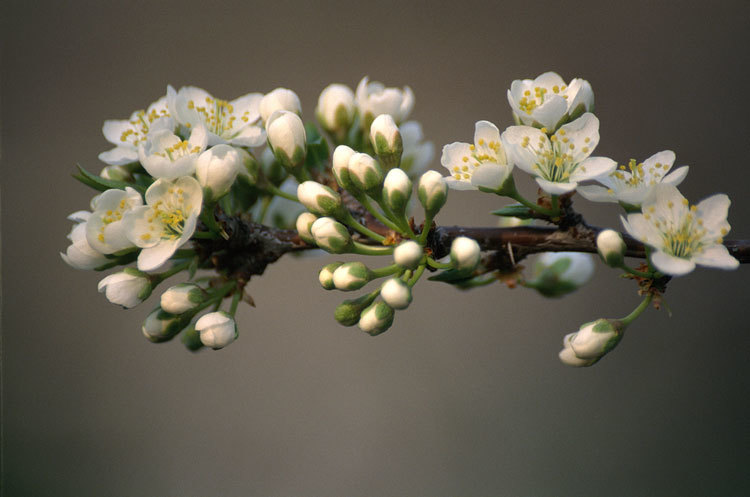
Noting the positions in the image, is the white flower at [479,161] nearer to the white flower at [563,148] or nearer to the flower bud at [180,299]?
the white flower at [563,148]

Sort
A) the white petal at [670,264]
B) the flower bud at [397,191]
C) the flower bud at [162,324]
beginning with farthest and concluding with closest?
1. the flower bud at [162,324]
2. the flower bud at [397,191]
3. the white petal at [670,264]

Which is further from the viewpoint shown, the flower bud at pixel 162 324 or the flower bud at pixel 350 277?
Answer: the flower bud at pixel 162 324

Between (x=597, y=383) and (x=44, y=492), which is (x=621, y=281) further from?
(x=44, y=492)

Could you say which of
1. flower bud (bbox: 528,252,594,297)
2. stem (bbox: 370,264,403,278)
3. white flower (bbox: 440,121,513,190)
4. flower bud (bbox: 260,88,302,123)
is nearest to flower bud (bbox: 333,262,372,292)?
stem (bbox: 370,264,403,278)

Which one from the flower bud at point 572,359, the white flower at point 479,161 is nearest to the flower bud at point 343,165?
the white flower at point 479,161

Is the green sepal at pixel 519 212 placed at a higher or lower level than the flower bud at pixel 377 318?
higher

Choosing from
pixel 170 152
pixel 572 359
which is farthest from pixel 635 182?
pixel 170 152
